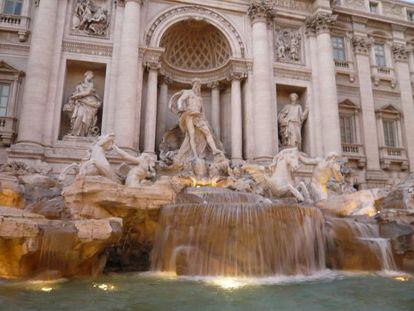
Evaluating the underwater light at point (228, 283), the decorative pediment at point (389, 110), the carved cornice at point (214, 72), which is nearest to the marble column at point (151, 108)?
the carved cornice at point (214, 72)

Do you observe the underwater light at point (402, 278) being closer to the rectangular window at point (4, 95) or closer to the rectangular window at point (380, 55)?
the rectangular window at point (4, 95)

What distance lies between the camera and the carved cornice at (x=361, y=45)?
66.0 ft

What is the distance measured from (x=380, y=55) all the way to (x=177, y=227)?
18.1 metres

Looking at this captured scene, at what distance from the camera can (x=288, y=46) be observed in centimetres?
1814

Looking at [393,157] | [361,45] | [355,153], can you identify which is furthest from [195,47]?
[393,157]

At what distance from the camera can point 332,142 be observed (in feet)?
54.3

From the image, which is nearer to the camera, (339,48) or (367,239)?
(367,239)

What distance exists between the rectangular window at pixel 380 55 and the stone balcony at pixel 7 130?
61.6ft

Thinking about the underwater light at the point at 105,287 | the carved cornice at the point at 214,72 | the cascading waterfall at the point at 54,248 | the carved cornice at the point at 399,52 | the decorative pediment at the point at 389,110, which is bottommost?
the underwater light at the point at 105,287

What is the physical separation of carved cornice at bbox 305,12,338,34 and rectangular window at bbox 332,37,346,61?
6.73 feet

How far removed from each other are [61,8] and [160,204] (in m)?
11.3

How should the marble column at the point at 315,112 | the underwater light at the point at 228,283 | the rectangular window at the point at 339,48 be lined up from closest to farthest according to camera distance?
1. the underwater light at the point at 228,283
2. the marble column at the point at 315,112
3. the rectangular window at the point at 339,48

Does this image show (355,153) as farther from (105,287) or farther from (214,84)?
(105,287)

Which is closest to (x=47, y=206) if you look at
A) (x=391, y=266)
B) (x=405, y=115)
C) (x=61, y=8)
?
(x=391, y=266)
